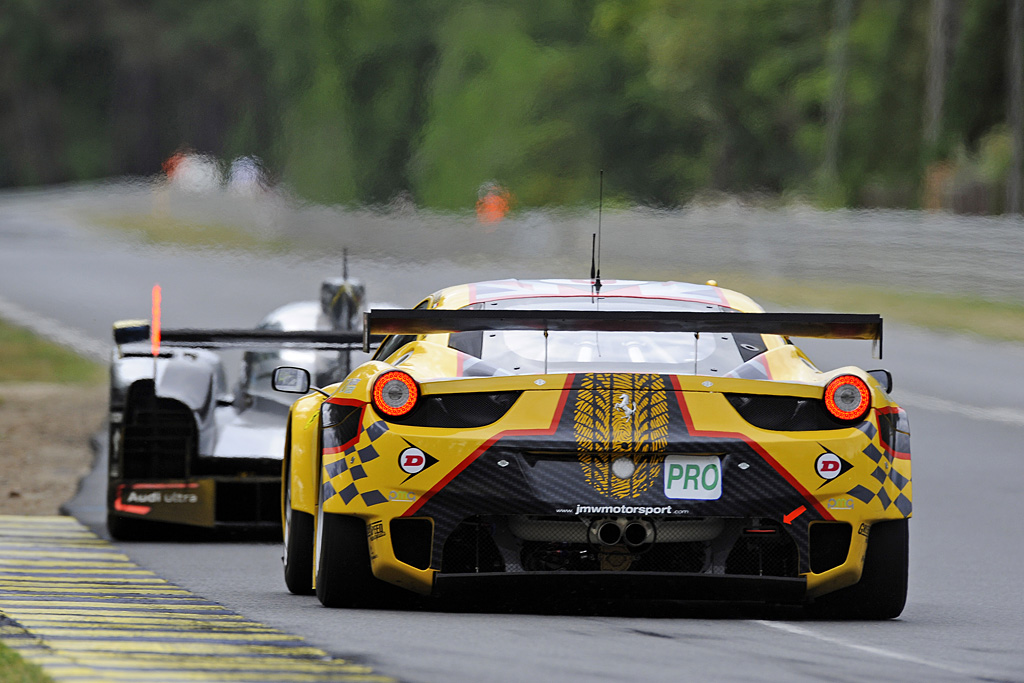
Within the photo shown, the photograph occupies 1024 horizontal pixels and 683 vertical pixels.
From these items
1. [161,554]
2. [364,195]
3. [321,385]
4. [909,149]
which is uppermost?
[909,149]

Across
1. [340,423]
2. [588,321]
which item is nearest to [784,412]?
[588,321]

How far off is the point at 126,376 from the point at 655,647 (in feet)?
14.8

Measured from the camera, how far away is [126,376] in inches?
384

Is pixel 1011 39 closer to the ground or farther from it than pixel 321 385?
farther from it

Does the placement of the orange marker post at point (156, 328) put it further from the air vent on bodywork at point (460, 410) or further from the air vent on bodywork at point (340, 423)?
the air vent on bodywork at point (460, 410)

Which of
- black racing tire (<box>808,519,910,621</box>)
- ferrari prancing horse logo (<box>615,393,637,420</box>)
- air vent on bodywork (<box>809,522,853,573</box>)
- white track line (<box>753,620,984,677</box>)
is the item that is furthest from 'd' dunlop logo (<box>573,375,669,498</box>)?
black racing tire (<box>808,519,910,621</box>)

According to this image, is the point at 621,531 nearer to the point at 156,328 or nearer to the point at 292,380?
the point at 292,380

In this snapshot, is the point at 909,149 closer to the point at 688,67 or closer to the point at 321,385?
the point at 688,67

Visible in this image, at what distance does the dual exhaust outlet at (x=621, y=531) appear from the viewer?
631cm

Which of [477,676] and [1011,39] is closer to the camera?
[477,676]

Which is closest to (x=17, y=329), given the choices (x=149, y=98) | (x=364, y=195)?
(x=364, y=195)

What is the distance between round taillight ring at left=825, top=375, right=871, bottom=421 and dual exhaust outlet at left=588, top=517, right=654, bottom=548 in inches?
28.0

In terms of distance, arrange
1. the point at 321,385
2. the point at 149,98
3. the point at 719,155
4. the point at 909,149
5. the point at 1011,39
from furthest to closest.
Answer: the point at 149,98 → the point at 719,155 → the point at 909,149 → the point at 1011,39 → the point at 321,385

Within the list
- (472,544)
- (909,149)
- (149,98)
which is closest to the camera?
(472,544)
